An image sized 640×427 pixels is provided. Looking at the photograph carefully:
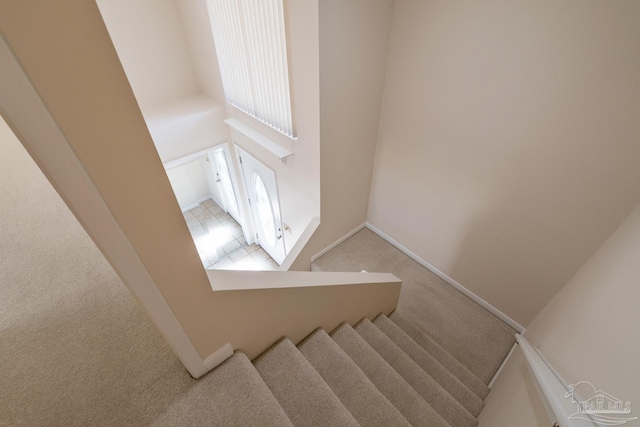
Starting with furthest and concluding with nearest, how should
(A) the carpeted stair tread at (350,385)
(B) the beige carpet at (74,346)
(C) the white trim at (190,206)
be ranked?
(C) the white trim at (190,206) → (A) the carpeted stair tread at (350,385) → (B) the beige carpet at (74,346)

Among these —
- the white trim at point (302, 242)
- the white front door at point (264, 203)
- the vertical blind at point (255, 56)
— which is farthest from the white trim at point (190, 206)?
the white trim at point (302, 242)

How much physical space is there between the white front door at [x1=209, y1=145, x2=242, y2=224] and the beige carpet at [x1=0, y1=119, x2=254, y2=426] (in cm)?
386

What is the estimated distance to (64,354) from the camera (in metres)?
1.26

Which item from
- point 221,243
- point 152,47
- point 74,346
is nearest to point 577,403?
point 74,346

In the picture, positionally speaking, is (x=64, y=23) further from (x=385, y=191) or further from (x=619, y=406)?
(x=385, y=191)

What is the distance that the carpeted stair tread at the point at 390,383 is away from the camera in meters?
1.81

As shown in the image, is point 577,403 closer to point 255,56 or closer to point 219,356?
point 219,356

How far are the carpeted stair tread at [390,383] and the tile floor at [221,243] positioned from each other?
357 centimetres

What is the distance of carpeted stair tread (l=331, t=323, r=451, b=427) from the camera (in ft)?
5.95

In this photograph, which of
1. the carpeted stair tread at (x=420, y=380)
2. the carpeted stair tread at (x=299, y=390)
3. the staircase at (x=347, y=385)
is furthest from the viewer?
the carpeted stair tread at (x=420, y=380)

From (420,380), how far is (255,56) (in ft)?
11.4

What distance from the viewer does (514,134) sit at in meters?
2.34

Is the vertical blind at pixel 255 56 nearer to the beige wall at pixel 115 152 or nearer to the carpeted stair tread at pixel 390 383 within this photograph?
the carpeted stair tread at pixel 390 383

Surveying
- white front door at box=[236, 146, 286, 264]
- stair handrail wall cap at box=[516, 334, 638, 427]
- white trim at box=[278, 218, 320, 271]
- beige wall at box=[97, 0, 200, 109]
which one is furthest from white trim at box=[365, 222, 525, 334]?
beige wall at box=[97, 0, 200, 109]
